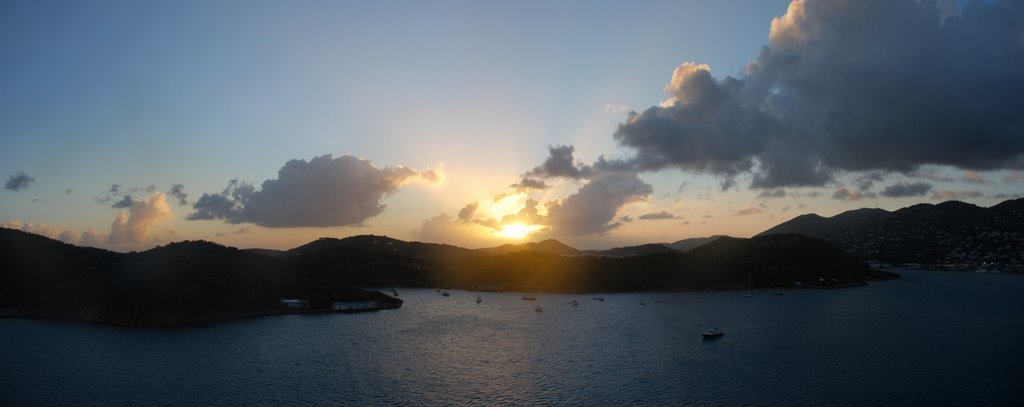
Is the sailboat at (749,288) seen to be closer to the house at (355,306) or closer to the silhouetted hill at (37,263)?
the house at (355,306)

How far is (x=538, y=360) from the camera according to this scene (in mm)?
70375

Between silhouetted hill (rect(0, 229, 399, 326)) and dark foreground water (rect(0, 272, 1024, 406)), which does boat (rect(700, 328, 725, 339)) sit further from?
silhouetted hill (rect(0, 229, 399, 326))

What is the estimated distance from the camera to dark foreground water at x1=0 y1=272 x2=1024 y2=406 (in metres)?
54.1

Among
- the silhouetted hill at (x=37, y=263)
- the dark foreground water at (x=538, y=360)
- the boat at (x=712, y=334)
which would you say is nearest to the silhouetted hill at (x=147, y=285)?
the silhouetted hill at (x=37, y=263)

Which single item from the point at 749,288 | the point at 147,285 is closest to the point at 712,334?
the point at 749,288

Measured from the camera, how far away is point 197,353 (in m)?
76.4

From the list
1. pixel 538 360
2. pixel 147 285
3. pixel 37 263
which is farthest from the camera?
pixel 37 263

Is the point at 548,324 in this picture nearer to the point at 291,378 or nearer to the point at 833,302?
the point at 291,378

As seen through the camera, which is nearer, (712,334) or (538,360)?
(538,360)

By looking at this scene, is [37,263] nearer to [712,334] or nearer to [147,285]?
[147,285]

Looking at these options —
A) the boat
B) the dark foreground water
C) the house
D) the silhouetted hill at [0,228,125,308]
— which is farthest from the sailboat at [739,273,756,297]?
the silhouetted hill at [0,228,125,308]

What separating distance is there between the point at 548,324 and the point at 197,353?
58.7 metres

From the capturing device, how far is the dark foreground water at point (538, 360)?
54.1 meters

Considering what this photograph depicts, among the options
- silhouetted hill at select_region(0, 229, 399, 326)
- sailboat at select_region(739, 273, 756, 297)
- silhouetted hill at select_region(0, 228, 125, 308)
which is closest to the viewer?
silhouetted hill at select_region(0, 229, 399, 326)
